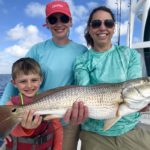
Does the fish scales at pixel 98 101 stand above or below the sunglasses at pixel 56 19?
below

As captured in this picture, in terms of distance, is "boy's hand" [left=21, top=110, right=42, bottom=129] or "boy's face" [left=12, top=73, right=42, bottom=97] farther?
"boy's face" [left=12, top=73, right=42, bottom=97]

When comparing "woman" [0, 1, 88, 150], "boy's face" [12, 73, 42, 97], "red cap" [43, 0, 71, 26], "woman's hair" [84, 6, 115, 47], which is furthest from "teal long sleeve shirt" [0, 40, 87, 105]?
"red cap" [43, 0, 71, 26]

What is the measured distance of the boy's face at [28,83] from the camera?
4.55 meters

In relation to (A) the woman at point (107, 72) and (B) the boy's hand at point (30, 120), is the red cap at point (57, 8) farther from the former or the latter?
(B) the boy's hand at point (30, 120)

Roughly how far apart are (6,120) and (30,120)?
28 centimetres

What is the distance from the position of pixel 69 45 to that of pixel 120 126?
1.39 meters

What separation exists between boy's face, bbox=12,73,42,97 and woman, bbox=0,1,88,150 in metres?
0.23

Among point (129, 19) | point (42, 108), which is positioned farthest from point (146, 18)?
point (42, 108)

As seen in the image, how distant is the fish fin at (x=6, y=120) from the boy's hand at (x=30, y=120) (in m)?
0.12

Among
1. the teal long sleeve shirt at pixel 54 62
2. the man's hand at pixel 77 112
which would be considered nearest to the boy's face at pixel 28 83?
the teal long sleeve shirt at pixel 54 62

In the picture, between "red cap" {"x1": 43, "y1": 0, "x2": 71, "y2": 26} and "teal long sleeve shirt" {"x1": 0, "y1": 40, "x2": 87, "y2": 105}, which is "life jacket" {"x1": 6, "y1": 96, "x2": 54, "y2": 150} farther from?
"red cap" {"x1": 43, "y1": 0, "x2": 71, "y2": 26}

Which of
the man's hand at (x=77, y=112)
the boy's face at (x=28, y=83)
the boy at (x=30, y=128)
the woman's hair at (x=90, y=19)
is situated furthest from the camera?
the woman's hair at (x=90, y=19)

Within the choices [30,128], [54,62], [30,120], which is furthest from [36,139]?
[54,62]

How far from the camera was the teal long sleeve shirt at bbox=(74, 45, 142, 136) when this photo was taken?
4.41 metres
